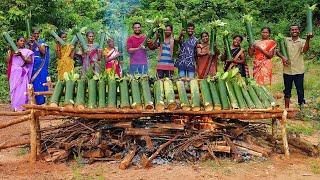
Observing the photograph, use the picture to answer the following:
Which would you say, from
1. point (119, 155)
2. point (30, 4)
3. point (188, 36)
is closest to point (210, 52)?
point (188, 36)

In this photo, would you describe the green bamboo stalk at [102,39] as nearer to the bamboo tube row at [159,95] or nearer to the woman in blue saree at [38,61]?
the woman in blue saree at [38,61]

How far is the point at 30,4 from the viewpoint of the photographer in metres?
12.7

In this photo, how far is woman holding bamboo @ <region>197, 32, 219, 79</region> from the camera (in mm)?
8625

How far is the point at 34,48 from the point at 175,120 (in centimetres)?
427

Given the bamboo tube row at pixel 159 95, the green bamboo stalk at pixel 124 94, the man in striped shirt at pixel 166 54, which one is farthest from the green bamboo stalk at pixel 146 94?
the man in striped shirt at pixel 166 54

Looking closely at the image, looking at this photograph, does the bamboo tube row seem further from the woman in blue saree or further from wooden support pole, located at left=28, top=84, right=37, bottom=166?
the woman in blue saree

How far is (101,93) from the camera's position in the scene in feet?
20.9

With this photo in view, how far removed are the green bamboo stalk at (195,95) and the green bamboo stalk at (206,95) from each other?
2.5 inches

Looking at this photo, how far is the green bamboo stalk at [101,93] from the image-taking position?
20.5ft

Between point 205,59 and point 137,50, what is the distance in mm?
1160

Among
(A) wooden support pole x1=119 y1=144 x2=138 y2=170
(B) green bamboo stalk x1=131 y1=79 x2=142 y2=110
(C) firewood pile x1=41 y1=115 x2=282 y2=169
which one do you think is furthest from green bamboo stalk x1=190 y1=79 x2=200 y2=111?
(A) wooden support pole x1=119 y1=144 x2=138 y2=170

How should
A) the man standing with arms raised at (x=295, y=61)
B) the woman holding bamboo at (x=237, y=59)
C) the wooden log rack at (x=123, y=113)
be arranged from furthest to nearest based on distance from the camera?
the man standing with arms raised at (x=295, y=61) → the woman holding bamboo at (x=237, y=59) → the wooden log rack at (x=123, y=113)

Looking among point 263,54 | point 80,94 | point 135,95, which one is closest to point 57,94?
point 80,94

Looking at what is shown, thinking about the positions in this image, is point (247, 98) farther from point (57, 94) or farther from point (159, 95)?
point (57, 94)
